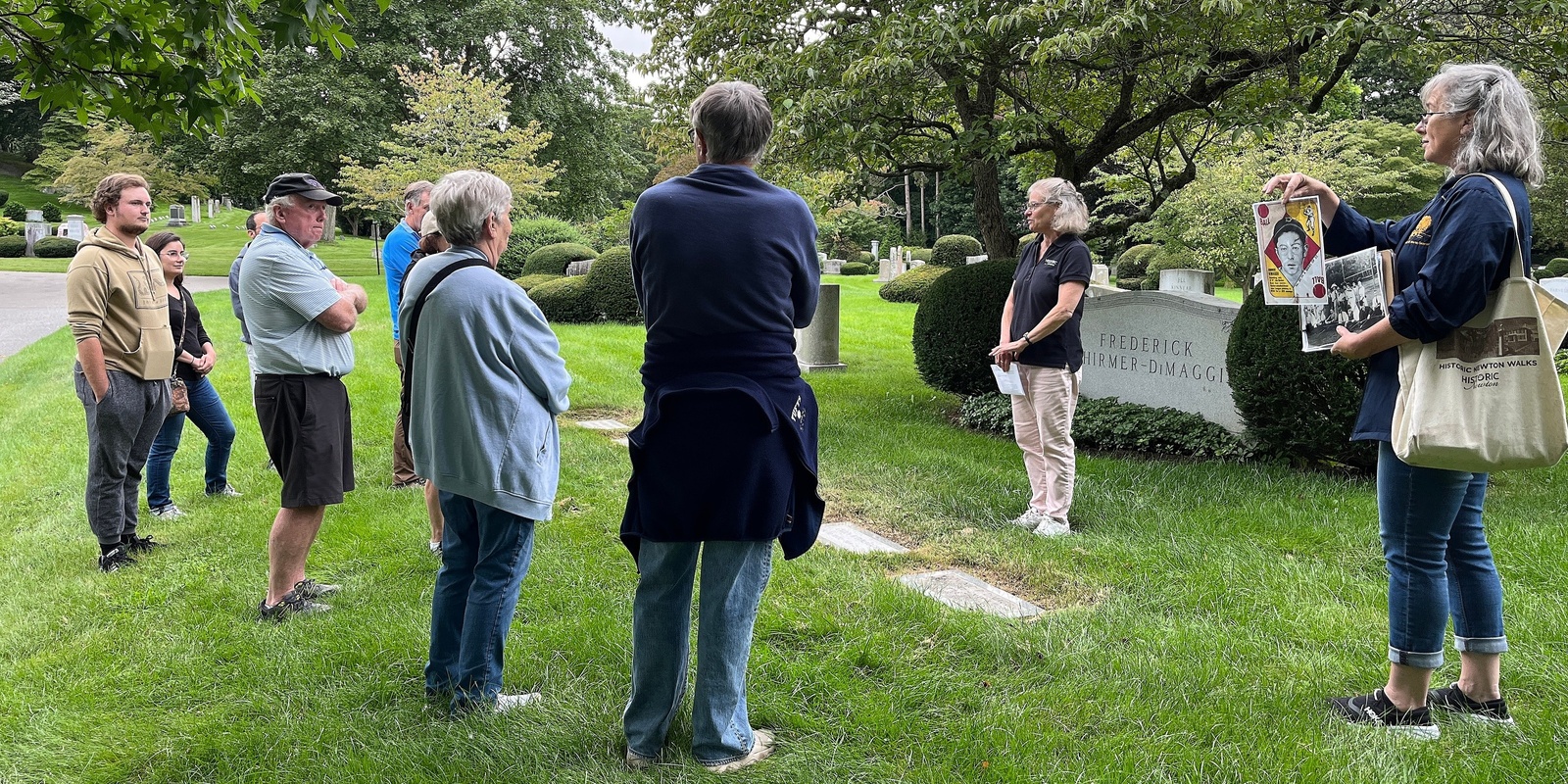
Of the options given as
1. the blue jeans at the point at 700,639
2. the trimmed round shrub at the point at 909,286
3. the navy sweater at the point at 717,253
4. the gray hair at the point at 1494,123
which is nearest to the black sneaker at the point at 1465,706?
the gray hair at the point at 1494,123

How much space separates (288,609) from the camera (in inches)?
176

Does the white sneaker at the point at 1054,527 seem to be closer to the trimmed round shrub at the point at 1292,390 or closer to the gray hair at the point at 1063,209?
the gray hair at the point at 1063,209

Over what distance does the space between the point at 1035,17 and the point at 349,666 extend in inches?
228

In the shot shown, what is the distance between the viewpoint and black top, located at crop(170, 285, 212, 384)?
253 inches

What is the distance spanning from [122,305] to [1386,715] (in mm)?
5986

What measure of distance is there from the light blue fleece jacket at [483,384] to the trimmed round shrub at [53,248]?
3803 cm

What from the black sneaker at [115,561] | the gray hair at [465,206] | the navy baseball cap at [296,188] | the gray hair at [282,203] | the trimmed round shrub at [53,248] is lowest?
the black sneaker at [115,561]

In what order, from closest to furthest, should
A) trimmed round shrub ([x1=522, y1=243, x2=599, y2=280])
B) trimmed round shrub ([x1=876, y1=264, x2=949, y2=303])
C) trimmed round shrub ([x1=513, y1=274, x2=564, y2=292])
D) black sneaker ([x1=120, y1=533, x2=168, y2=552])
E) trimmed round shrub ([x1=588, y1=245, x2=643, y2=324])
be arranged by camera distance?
black sneaker ([x1=120, y1=533, x2=168, y2=552]), trimmed round shrub ([x1=588, y1=245, x2=643, y2=324]), trimmed round shrub ([x1=513, y1=274, x2=564, y2=292]), trimmed round shrub ([x1=522, y1=243, x2=599, y2=280]), trimmed round shrub ([x1=876, y1=264, x2=949, y2=303])

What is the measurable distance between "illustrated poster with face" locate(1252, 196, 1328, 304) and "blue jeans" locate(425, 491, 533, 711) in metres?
2.73

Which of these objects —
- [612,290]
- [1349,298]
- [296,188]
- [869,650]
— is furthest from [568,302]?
[1349,298]

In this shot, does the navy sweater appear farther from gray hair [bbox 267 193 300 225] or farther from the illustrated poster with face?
gray hair [bbox 267 193 300 225]

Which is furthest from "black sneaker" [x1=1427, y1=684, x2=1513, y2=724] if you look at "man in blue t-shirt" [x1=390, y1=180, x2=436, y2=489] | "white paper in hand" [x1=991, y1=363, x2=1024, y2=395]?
"man in blue t-shirt" [x1=390, y1=180, x2=436, y2=489]

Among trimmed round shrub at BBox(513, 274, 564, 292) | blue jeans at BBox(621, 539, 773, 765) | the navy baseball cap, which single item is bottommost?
blue jeans at BBox(621, 539, 773, 765)

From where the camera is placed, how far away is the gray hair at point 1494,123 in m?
2.87
